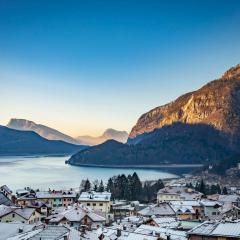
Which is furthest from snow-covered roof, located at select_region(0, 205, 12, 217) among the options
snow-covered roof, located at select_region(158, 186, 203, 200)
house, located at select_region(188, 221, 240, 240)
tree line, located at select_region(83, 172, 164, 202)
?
tree line, located at select_region(83, 172, 164, 202)

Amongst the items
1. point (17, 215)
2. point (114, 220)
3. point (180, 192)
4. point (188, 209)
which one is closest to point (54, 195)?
point (114, 220)

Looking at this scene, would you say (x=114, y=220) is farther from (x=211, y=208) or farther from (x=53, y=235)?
(x=53, y=235)

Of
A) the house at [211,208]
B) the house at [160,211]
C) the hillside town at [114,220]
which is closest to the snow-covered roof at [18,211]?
the hillside town at [114,220]

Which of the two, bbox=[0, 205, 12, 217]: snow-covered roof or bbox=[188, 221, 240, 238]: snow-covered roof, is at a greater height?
bbox=[188, 221, 240, 238]: snow-covered roof

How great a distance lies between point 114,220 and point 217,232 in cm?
3661

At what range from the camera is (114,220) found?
6581 centimetres

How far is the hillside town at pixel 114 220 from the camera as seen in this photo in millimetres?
31578

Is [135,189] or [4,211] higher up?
[135,189]

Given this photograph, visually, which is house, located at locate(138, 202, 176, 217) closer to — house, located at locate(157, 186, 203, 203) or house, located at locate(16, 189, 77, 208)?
house, located at locate(16, 189, 77, 208)

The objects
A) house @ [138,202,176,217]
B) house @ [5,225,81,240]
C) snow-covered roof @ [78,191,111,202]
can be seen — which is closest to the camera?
house @ [5,225,81,240]

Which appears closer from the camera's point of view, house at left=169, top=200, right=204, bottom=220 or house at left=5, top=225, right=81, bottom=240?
house at left=5, top=225, right=81, bottom=240

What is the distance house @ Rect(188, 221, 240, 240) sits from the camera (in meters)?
30.0

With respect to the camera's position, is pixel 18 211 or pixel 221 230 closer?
pixel 221 230

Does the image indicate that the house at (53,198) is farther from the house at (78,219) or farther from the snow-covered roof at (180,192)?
the house at (78,219)
